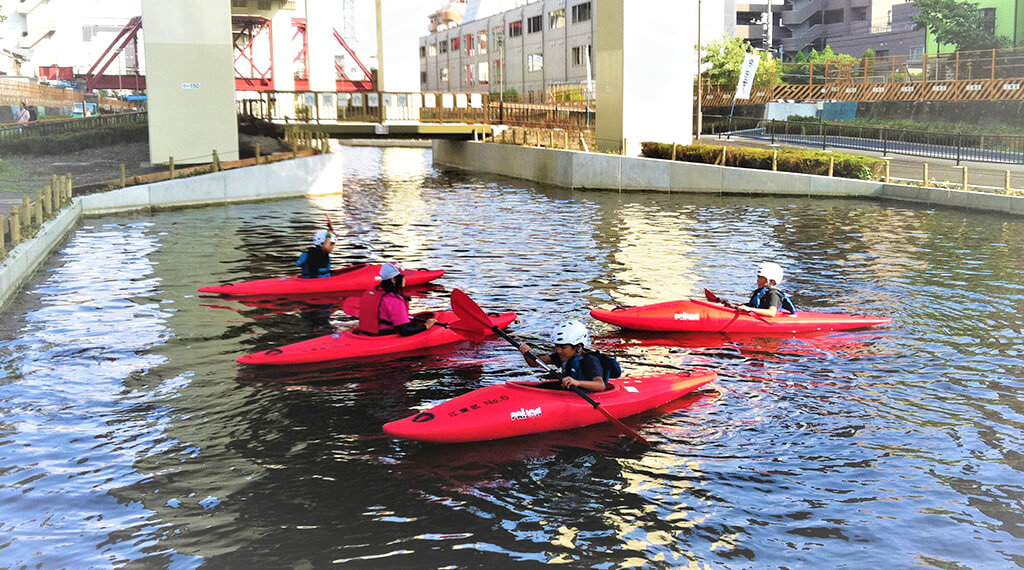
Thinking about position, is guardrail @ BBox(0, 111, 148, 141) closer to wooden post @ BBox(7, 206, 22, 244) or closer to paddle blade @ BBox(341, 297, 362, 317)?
wooden post @ BBox(7, 206, 22, 244)

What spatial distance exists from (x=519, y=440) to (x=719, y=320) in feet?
17.1

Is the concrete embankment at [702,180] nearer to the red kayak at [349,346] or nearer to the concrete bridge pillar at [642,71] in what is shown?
the concrete bridge pillar at [642,71]

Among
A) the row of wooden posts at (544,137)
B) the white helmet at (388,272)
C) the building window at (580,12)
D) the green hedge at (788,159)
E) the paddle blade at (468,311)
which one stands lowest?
the paddle blade at (468,311)

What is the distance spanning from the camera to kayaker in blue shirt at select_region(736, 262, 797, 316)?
1387 centimetres

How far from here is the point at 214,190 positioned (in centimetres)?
3189

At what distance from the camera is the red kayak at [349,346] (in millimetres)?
12344

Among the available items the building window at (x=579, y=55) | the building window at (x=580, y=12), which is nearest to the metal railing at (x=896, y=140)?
the building window at (x=580, y=12)

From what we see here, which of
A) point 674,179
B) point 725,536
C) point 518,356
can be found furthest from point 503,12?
point 725,536

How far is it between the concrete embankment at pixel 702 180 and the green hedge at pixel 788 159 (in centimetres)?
64

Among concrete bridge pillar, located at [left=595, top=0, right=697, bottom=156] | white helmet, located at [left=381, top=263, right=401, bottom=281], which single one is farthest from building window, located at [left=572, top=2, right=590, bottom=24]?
white helmet, located at [left=381, top=263, right=401, bottom=281]

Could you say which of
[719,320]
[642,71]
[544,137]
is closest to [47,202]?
[719,320]

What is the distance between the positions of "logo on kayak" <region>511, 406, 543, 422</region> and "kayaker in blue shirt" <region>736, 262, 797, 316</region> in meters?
5.16

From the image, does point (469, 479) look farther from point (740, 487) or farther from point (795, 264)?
point (795, 264)

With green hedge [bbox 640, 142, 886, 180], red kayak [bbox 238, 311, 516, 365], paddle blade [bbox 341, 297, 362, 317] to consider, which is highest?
green hedge [bbox 640, 142, 886, 180]
